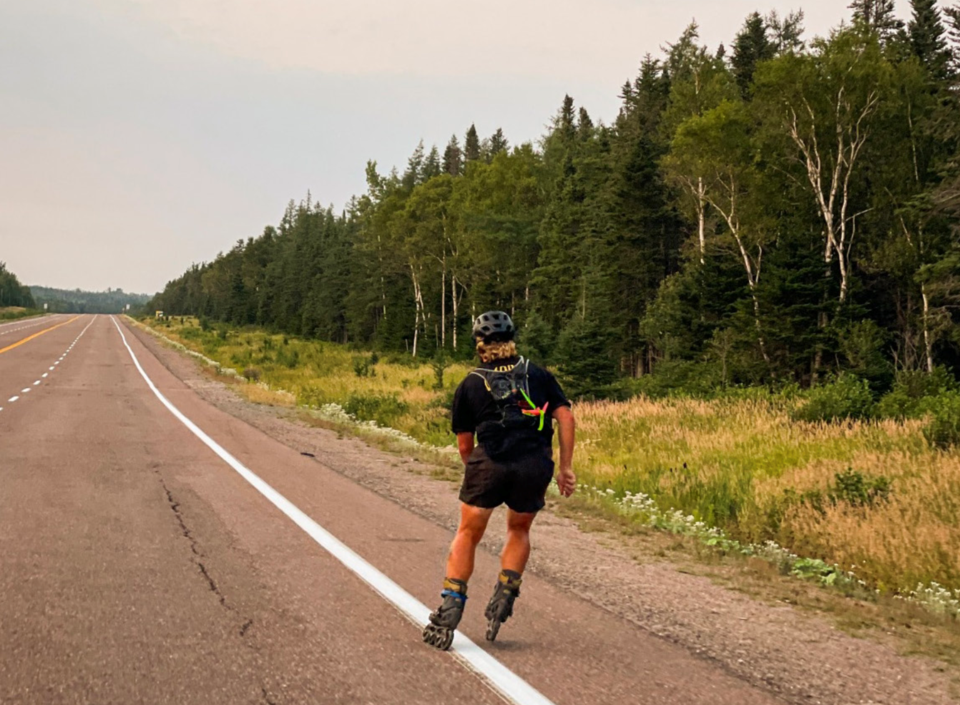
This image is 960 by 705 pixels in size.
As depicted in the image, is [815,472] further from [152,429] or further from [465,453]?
[152,429]

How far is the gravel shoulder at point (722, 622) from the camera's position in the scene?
13.6 feet

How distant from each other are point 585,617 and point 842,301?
91.1ft

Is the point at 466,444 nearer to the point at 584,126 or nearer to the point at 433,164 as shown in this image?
the point at 584,126

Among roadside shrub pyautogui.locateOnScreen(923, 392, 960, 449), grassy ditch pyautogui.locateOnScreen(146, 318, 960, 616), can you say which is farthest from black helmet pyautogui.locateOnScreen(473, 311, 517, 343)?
roadside shrub pyautogui.locateOnScreen(923, 392, 960, 449)

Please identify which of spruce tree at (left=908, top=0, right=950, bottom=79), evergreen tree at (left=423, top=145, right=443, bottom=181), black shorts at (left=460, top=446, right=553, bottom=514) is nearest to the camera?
black shorts at (left=460, top=446, right=553, bottom=514)

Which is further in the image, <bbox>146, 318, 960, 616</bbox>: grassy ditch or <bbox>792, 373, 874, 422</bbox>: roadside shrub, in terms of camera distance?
<bbox>792, 373, 874, 422</bbox>: roadside shrub

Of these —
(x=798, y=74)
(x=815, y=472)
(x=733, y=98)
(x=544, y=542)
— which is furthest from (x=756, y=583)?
(x=733, y=98)

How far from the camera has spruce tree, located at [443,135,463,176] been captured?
99.9 metres

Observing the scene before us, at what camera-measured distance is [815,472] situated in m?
11.4

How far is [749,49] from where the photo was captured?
48.6m

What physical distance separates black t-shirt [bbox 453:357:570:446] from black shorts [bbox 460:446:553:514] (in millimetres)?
166

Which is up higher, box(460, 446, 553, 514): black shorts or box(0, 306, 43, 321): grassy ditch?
box(0, 306, 43, 321): grassy ditch

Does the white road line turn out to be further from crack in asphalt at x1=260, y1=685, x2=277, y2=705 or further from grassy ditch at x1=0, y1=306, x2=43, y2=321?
grassy ditch at x1=0, y1=306, x2=43, y2=321

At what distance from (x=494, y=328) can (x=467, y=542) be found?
1.19 m
